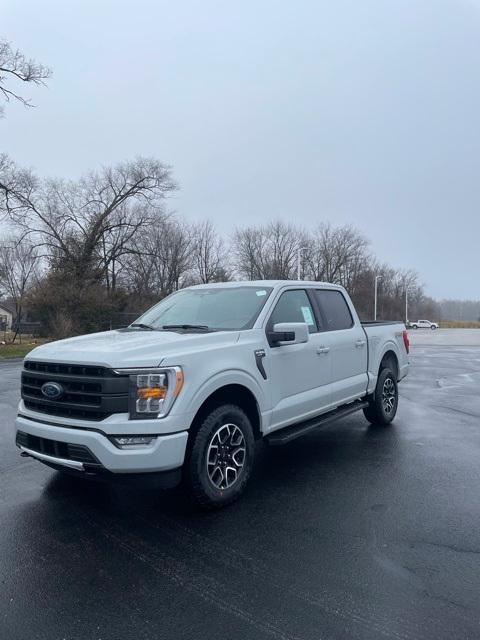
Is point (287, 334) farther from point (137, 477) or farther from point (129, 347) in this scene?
point (137, 477)

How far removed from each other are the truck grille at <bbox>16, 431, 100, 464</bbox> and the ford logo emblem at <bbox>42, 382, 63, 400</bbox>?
13.3 inches

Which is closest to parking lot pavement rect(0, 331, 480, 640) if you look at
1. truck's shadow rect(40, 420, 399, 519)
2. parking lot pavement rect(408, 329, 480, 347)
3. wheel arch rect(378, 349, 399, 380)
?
truck's shadow rect(40, 420, 399, 519)

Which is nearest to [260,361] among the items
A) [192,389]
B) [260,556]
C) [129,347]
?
[192,389]

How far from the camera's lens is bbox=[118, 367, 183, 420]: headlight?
3789 mm

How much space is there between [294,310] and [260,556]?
109 inches

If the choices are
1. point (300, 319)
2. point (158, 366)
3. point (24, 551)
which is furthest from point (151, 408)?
point (300, 319)

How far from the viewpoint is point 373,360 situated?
691 centimetres

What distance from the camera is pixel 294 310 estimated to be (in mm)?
5605

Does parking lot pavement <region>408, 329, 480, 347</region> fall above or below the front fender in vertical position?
below

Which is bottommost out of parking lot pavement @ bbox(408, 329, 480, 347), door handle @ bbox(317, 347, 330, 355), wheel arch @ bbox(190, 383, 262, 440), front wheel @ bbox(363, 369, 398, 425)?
parking lot pavement @ bbox(408, 329, 480, 347)

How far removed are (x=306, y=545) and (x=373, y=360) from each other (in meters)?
3.69

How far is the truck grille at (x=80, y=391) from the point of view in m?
3.79

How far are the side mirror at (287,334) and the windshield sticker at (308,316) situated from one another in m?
0.88

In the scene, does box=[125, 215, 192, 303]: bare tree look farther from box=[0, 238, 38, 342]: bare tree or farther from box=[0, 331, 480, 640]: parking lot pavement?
box=[0, 331, 480, 640]: parking lot pavement
